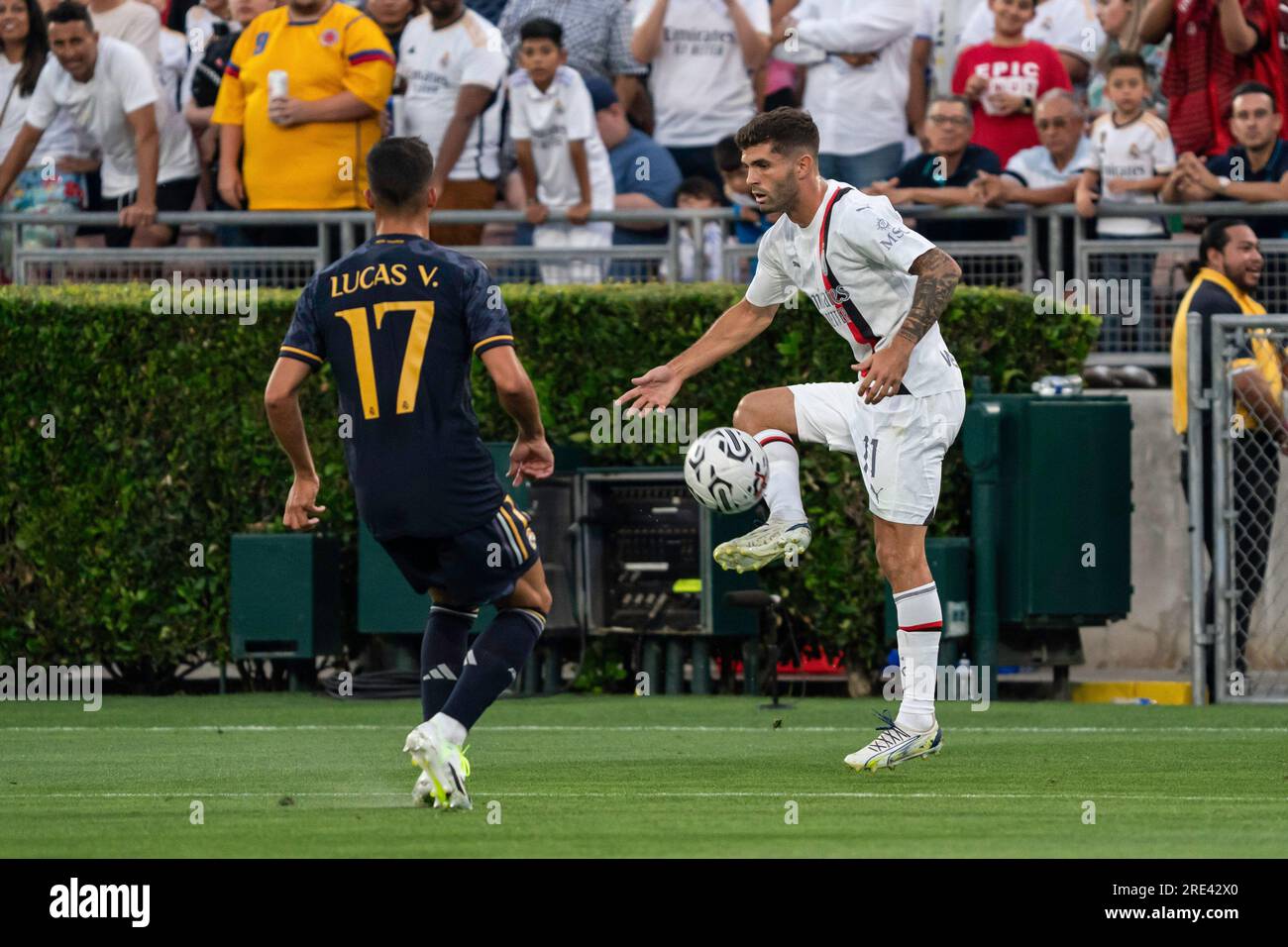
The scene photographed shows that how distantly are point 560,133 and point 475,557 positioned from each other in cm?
819

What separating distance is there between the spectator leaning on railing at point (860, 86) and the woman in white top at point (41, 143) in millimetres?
5494

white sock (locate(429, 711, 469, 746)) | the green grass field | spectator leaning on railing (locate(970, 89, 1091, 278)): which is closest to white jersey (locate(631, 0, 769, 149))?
spectator leaning on railing (locate(970, 89, 1091, 278))

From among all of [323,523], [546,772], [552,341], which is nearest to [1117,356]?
[552,341]

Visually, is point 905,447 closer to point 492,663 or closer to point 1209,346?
point 492,663

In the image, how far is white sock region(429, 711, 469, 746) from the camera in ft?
26.6

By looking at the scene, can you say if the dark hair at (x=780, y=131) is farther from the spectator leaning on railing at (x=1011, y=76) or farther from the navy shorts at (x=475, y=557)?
the spectator leaning on railing at (x=1011, y=76)

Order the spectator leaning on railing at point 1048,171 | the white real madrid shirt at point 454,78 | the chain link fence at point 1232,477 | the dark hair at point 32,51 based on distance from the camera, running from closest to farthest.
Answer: the chain link fence at point 1232,477 < the spectator leaning on railing at point 1048,171 < the white real madrid shirt at point 454,78 < the dark hair at point 32,51

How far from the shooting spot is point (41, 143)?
17.1 m

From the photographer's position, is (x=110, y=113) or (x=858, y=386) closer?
(x=858, y=386)

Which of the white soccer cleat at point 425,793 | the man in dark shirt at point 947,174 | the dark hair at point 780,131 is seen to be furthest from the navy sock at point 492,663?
the man in dark shirt at point 947,174

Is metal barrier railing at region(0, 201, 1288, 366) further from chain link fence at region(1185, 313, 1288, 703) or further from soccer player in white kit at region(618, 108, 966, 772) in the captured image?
soccer player in white kit at region(618, 108, 966, 772)

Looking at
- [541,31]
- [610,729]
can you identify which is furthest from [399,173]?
[541,31]

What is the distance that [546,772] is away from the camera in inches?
382

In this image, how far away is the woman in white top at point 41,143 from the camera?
16.9m
